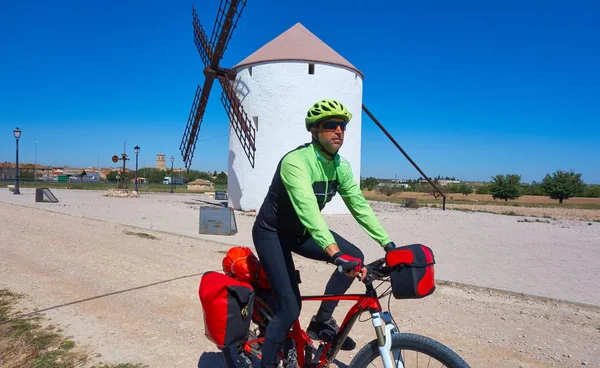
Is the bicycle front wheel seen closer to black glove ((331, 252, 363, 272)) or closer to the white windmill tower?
black glove ((331, 252, 363, 272))

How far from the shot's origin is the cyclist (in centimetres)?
242

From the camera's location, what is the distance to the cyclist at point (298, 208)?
95.4 inches

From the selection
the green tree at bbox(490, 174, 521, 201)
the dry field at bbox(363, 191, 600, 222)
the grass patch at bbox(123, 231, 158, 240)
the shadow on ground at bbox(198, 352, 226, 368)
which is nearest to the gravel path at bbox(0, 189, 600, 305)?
the grass patch at bbox(123, 231, 158, 240)

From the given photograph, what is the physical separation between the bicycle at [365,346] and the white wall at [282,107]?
14049 mm

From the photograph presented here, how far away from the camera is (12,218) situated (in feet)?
40.1

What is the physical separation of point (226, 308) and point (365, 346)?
878 mm

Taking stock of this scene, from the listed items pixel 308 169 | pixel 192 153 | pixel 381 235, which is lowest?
pixel 381 235

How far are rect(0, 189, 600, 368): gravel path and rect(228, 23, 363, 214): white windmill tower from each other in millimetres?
7454

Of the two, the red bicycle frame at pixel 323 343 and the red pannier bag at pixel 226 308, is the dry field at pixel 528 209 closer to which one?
the red bicycle frame at pixel 323 343

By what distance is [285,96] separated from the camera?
17.0 meters

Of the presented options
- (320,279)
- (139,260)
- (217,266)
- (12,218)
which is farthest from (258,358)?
(12,218)

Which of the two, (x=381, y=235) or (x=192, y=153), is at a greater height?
(x=192, y=153)

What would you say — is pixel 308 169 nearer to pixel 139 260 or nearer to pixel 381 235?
pixel 381 235

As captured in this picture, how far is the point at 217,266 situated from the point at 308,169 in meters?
4.69
